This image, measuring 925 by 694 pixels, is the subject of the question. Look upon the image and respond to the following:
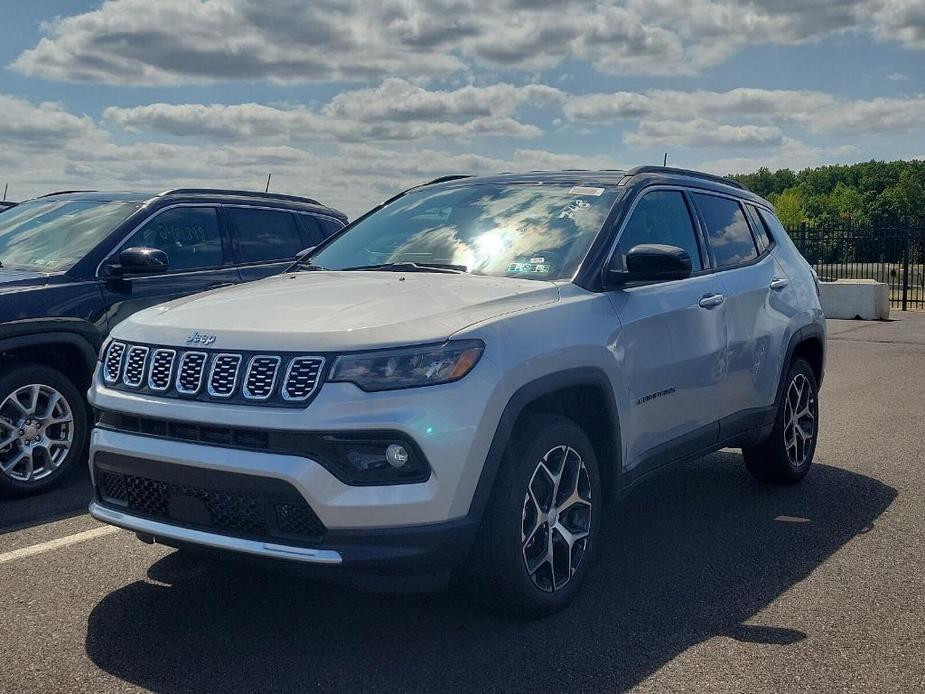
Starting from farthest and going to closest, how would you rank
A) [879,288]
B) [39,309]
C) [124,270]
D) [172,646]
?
[879,288]
[124,270]
[39,309]
[172,646]

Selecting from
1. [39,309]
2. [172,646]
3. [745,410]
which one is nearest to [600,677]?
[172,646]

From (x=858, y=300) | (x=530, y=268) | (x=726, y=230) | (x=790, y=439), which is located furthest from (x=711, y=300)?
(x=858, y=300)

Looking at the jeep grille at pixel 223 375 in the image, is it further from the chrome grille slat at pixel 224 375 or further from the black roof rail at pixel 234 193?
the black roof rail at pixel 234 193

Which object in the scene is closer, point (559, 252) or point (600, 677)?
point (600, 677)

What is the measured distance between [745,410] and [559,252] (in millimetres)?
1676

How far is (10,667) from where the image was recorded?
12.2 feet

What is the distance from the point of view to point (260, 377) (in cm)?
367

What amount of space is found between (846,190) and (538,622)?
160833 mm

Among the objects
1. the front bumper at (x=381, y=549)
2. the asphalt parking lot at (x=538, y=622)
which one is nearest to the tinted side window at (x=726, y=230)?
the asphalt parking lot at (x=538, y=622)

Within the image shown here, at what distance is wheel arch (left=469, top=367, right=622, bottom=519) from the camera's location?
377 centimetres

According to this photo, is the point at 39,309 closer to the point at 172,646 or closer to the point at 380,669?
the point at 172,646

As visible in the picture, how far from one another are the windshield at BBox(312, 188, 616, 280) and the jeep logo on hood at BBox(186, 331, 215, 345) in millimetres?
1317

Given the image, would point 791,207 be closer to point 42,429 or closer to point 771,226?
point 771,226

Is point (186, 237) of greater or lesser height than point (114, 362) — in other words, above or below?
above
